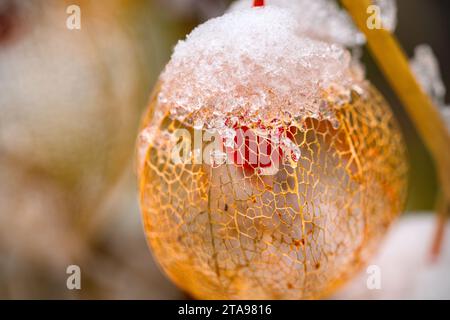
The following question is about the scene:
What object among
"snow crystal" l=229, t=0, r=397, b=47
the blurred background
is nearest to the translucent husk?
"snow crystal" l=229, t=0, r=397, b=47

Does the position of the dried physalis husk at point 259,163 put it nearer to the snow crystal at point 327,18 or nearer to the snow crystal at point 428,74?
the snow crystal at point 327,18

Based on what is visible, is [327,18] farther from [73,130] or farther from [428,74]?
[73,130]

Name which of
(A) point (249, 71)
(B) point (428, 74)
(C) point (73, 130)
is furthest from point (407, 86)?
(C) point (73, 130)

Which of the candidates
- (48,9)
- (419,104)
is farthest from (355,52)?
(48,9)

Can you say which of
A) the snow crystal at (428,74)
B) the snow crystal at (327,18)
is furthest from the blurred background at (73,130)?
the snow crystal at (428,74)

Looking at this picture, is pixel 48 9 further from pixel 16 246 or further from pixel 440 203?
pixel 440 203
